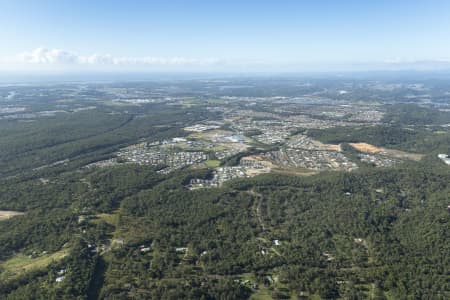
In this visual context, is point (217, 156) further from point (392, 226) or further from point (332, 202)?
point (392, 226)

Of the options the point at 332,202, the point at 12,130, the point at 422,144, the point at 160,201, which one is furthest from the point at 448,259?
the point at 12,130

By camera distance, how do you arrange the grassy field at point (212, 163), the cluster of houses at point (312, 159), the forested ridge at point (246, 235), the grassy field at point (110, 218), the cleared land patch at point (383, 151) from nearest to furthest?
the forested ridge at point (246, 235) → the grassy field at point (110, 218) → the cluster of houses at point (312, 159) → the grassy field at point (212, 163) → the cleared land patch at point (383, 151)

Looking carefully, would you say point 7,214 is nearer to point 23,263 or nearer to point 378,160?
point 23,263

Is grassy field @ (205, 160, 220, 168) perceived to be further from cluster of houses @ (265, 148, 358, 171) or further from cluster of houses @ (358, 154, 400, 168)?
cluster of houses @ (358, 154, 400, 168)

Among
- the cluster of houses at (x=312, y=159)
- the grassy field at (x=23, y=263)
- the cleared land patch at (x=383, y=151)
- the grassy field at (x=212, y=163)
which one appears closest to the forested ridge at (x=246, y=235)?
the grassy field at (x=23, y=263)

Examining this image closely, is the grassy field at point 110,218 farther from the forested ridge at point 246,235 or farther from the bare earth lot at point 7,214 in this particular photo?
the bare earth lot at point 7,214

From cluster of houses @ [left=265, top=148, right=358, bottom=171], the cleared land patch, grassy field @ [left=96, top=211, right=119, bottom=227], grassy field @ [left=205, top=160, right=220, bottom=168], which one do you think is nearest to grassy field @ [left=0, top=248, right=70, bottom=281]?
grassy field @ [left=96, top=211, right=119, bottom=227]

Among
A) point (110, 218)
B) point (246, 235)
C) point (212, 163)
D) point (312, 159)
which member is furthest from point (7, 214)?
point (312, 159)

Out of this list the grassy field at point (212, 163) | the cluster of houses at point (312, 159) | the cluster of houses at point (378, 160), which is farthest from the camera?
the cluster of houses at point (378, 160)
